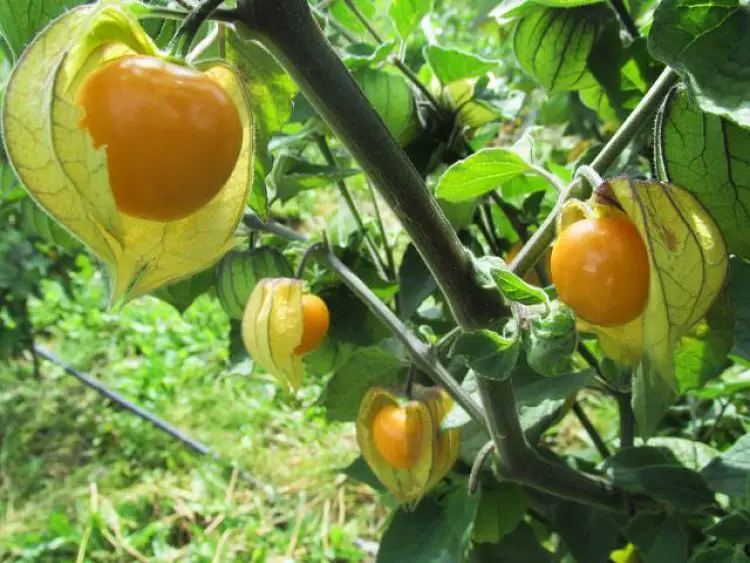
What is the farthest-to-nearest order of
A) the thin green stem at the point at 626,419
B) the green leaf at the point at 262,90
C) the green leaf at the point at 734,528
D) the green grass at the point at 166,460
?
the green grass at the point at 166,460, the thin green stem at the point at 626,419, the green leaf at the point at 734,528, the green leaf at the point at 262,90

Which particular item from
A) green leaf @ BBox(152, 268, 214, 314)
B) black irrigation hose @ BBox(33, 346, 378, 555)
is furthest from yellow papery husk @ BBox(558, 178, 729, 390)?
black irrigation hose @ BBox(33, 346, 378, 555)

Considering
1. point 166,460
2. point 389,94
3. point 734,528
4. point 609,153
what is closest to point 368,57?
point 389,94

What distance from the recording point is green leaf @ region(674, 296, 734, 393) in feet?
1.15

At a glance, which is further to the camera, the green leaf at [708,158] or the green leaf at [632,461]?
the green leaf at [632,461]

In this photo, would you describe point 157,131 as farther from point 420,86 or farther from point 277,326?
point 420,86

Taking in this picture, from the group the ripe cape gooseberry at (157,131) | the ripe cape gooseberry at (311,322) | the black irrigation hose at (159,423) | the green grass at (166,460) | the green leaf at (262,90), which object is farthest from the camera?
the black irrigation hose at (159,423)

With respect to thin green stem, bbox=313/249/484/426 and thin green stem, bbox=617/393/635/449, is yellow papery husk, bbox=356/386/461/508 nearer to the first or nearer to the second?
thin green stem, bbox=313/249/484/426

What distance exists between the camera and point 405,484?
614mm

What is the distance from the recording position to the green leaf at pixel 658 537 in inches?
22.9

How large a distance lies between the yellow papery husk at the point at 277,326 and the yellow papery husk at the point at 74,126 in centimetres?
27

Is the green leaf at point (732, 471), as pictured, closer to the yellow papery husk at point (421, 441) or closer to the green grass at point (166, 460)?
the yellow papery husk at point (421, 441)

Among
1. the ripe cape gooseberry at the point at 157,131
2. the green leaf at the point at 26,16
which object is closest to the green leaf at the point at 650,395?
the ripe cape gooseberry at the point at 157,131

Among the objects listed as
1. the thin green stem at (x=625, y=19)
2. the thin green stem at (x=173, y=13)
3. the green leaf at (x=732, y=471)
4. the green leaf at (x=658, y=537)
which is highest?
the thin green stem at (x=173, y=13)

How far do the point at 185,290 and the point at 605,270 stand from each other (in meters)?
0.48
